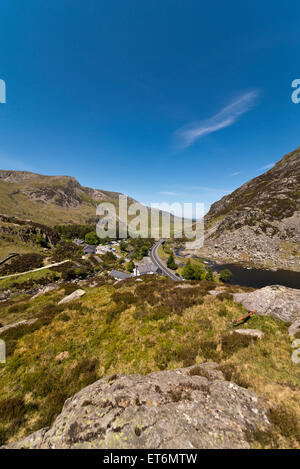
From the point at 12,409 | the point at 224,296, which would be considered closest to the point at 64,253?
the point at 224,296

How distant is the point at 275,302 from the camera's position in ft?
47.6

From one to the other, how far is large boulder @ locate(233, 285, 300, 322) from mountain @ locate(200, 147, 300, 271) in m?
90.7

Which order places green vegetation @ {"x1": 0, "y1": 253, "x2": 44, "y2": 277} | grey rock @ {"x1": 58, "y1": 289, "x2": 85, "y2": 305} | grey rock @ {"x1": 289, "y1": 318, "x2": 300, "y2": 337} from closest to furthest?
grey rock @ {"x1": 289, "y1": 318, "x2": 300, "y2": 337}, grey rock @ {"x1": 58, "y1": 289, "x2": 85, "y2": 305}, green vegetation @ {"x1": 0, "y1": 253, "x2": 44, "y2": 277}

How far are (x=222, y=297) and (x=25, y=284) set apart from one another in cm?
6095

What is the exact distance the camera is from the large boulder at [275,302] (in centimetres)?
1367

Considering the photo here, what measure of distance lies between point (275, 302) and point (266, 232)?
10987 cm

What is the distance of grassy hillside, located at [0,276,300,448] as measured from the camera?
696 centimetres

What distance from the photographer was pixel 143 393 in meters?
6.75

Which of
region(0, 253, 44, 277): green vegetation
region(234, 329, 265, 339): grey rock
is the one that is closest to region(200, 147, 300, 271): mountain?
region(234, 329, 265, 339): grey rock

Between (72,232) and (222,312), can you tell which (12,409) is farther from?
(72,232)

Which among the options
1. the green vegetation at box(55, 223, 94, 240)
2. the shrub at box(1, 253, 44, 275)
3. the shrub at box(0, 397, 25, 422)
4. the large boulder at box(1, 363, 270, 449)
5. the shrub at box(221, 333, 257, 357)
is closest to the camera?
the large boulder at box(1, 363, 270, 449)

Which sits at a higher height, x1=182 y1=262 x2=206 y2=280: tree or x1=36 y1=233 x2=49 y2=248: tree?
x1=36 y1=233 x2=49 y2=248: tree

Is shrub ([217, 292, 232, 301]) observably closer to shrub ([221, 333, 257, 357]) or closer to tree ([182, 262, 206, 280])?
shrub ([221, 333, 257, 357])

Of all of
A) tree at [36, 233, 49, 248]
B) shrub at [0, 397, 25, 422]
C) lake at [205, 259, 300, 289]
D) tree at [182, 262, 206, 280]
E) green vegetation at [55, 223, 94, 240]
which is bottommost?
lake at [205, 259, 300, 289]
